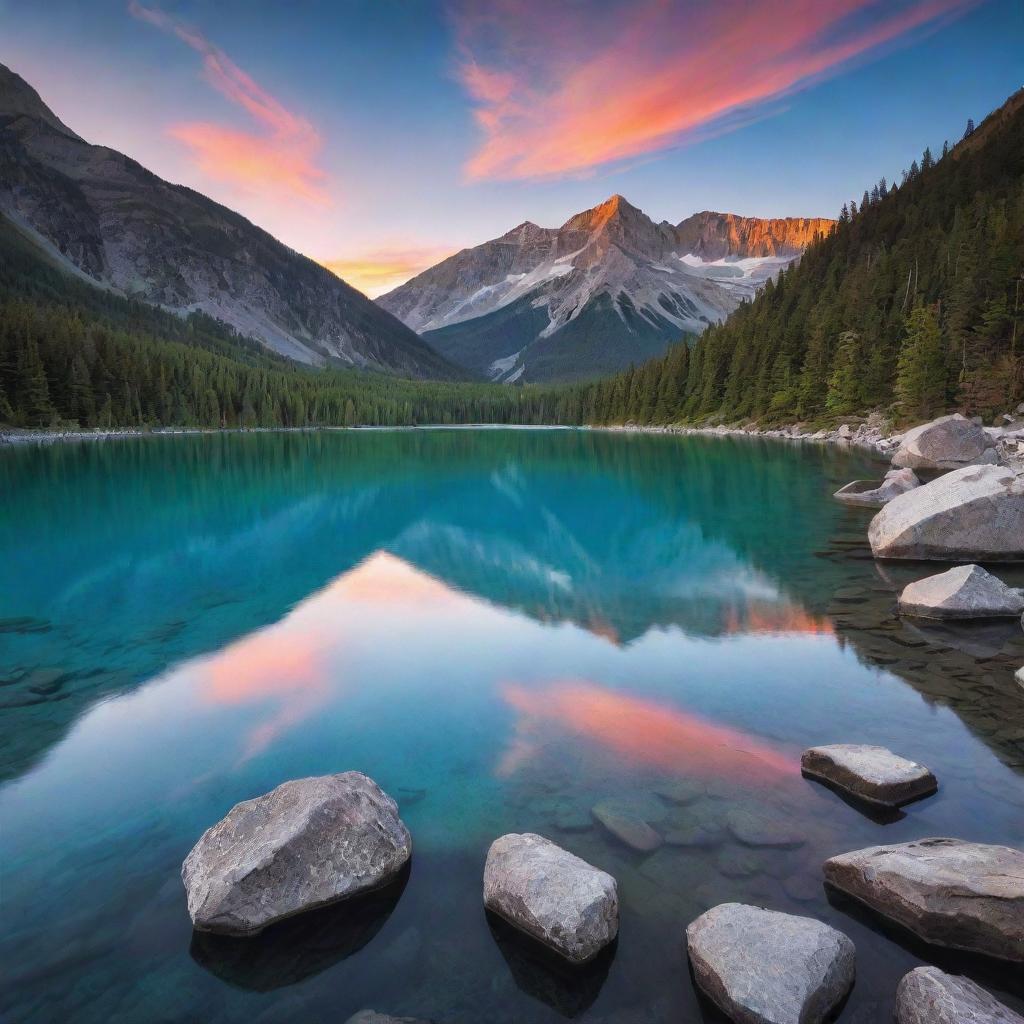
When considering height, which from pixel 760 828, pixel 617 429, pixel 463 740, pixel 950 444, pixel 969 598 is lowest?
pixel 463 740

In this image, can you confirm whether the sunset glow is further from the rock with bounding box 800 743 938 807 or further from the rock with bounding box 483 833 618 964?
the rock with bounding box 483 833 618 964

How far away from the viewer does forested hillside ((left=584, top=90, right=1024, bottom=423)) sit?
62.9 metres

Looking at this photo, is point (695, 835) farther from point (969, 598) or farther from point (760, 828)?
point (969, 598)

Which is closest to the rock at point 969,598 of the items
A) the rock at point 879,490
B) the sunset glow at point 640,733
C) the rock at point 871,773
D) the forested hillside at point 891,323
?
the rock at point 871,773

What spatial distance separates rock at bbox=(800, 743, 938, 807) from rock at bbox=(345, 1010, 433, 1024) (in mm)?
6064

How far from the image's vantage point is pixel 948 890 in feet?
20.1

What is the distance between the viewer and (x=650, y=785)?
29.5ft

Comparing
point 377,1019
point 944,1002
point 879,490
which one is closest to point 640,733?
point 944,1002

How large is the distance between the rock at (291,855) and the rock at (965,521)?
1952 centimetres

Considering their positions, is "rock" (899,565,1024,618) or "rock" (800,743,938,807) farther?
"rock" (899,565,1024,618)

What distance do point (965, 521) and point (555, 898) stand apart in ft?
64.4

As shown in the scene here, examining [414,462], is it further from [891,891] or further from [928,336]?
[891,891]

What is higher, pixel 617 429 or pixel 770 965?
pixel 617 429

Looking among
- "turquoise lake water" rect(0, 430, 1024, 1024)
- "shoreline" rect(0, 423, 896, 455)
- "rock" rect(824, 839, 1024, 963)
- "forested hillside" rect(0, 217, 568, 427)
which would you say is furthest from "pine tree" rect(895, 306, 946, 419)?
"forested hillside" rect(0, 217, 568, 427)
